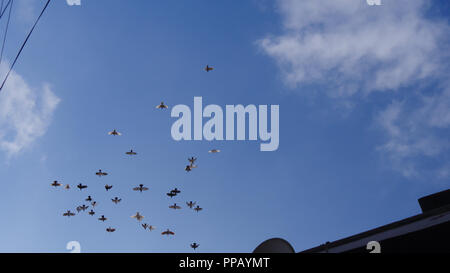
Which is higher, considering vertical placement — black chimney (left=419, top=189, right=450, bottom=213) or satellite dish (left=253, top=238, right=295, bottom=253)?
black chimney (left=419, top=189, right=450, bottom=213)

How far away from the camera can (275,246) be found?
6910 millimetres

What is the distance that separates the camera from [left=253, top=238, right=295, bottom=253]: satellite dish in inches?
268

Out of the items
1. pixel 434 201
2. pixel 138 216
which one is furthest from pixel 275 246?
pixel 138 216

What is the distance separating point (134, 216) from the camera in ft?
72.0

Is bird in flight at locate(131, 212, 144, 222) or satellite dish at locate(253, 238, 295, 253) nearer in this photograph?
satellite dish at locate(253, 238, 295, 253)

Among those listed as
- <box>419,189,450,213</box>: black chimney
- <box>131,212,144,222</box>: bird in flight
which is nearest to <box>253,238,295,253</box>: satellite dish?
<box>419,189,450,213</box>: black chimney

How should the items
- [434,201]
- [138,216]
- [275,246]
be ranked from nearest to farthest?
[275,246] < [434,201] < [138,216]

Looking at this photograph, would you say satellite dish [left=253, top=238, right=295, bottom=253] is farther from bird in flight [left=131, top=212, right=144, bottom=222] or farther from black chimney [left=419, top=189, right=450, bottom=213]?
bird in flight [left=131, top=212, right=144, bottom=222]

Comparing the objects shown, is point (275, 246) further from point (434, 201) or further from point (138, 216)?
point (138, 216)
